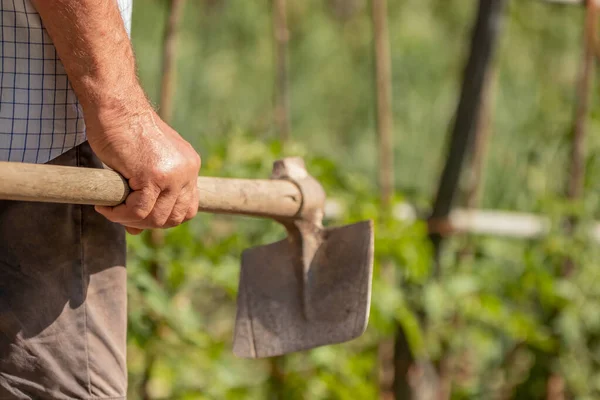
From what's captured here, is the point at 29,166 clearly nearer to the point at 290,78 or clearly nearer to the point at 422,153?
the point at 422,153

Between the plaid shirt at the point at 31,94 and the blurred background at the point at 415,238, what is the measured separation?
802 mm

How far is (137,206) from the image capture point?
4.36 ft

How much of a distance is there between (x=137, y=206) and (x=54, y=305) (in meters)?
0.23

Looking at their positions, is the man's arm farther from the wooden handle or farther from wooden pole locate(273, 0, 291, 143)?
wooden pole locate(273, 0, 291, 143)

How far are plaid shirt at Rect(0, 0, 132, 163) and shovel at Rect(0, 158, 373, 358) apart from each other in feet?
0.91

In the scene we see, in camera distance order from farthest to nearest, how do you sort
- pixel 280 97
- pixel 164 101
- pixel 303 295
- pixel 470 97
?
pixel 280 97 < pixel 470 97 < pixel 164 101 < pixel 303 295

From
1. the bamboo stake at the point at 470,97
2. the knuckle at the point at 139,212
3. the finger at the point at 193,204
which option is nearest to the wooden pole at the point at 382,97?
the bamboo stake at the point at 470,97

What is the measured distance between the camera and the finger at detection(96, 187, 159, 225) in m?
1.33

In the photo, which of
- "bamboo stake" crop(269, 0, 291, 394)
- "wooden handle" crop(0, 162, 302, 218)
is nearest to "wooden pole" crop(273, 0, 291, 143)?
"bamboo stake" crop(269, 0, 291, 394)

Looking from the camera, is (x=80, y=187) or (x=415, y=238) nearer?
(x=80, y=187)

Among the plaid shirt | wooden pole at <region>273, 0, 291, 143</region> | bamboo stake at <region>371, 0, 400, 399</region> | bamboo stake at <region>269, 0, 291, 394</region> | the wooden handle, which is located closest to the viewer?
the wooden handle

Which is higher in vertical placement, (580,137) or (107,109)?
(107,109)

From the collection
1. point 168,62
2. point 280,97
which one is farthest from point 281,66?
point 168,62

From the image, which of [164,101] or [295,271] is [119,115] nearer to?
[295,271]
